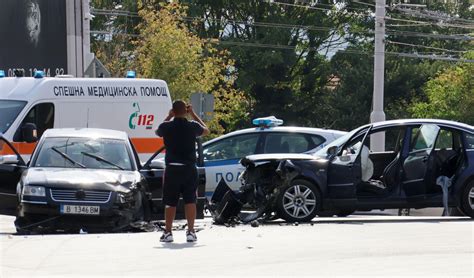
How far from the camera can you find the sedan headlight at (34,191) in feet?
41.5

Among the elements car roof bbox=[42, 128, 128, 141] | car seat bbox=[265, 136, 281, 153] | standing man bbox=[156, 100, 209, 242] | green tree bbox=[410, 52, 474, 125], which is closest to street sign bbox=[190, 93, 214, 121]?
car seat bbox=[265, 136, 281, 153]

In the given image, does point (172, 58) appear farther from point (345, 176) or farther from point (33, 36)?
point (345, 176)

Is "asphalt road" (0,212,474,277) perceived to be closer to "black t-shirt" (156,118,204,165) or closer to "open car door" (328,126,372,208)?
"open car door" (328,126,372,208)

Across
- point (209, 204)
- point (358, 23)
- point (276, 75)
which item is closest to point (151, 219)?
point (209, 204)

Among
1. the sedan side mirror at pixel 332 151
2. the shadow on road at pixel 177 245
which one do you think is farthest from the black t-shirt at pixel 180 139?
the sedan side mirror at pixel 332 151

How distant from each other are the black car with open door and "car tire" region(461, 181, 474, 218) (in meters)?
3.87

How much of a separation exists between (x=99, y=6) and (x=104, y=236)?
153ft

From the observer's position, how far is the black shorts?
11562 mm

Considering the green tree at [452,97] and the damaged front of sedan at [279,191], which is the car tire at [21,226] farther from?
the green tree at [452,97]

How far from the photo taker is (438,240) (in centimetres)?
1175

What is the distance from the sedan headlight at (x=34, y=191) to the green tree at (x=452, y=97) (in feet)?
147

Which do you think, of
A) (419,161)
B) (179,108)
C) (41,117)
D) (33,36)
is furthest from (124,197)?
(33,36)

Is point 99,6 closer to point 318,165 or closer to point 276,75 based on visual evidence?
point 276,75

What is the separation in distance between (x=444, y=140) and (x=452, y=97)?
42.4m
